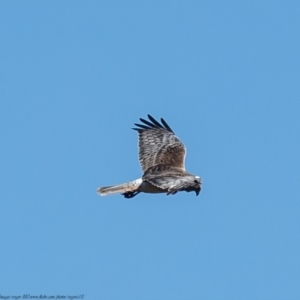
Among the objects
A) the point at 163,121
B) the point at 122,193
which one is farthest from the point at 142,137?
the point at 122,193

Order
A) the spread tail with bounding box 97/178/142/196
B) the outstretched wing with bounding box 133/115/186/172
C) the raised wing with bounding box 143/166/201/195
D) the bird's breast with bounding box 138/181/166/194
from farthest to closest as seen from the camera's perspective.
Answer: the outstretched wing with bounding box 133/115/186/172 < the spread tail with bounding box 97/178/142/196 < the bird's breast with bounding box 138/181/166/194 < the raised wing with bounding box 143/166/201/195

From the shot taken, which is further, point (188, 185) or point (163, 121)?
point (163, 121)

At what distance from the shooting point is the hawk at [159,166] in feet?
84.5

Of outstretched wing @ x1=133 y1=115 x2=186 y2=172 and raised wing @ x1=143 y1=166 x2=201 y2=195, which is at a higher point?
outstretched wing @ x1=133 y1=115 x2=186 y2=172

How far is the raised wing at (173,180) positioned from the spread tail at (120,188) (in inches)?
11.4

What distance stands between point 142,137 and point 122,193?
3.28m

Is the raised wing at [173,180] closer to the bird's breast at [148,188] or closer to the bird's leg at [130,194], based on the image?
the bird's breast at [148,188]

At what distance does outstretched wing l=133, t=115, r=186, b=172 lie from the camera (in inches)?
1143

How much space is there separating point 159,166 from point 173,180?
2.62 m

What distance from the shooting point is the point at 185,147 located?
2989 cm

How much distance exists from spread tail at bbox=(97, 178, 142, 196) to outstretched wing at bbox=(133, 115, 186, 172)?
53.5 inches

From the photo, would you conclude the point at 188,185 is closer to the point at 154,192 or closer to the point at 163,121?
the point at 154,192

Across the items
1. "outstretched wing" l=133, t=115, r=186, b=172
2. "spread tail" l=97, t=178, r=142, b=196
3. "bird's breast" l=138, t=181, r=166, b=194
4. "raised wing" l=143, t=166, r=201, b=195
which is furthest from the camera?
"outstretched wing" l=133, t=115, r=186, b=172

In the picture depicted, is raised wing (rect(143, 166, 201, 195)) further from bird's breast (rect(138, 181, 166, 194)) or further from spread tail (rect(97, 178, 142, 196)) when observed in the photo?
spread tail (rect(97, 178, 142, 196))
